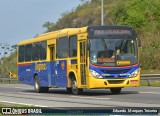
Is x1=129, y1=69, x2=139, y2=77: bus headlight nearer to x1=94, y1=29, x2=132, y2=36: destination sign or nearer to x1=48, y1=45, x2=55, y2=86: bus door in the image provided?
x1=94, y1=29, x2=132, y2=36: destination sign

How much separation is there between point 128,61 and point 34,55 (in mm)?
8222

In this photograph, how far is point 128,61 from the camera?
72.7 ft

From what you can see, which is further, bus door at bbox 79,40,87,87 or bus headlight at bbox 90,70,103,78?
bus door at bbox 79,40,87,87

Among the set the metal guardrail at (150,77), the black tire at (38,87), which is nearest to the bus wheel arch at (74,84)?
the black tire at (38,87)

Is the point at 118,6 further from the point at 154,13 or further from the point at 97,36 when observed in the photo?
the point at 97,36

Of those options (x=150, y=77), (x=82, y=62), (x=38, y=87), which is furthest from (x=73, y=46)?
A: (x=150, y=77)

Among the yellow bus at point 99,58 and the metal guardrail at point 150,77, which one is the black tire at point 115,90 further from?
the metal guardrail at point 150,77

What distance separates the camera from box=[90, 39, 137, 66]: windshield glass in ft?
71.8

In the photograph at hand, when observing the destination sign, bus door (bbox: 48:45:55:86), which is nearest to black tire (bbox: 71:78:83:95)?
bus door (bbox: 48:45:55:86)

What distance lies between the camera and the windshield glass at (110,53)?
2189 cm

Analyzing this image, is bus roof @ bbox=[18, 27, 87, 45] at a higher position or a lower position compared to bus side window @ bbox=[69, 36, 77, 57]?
higher

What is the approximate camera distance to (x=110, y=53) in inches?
864

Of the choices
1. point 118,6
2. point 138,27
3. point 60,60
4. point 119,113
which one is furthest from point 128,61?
point 118,6

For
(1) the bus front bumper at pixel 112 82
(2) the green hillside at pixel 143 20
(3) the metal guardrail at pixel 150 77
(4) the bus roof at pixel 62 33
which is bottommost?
(1) the bus front bumper at pixel 112 82
